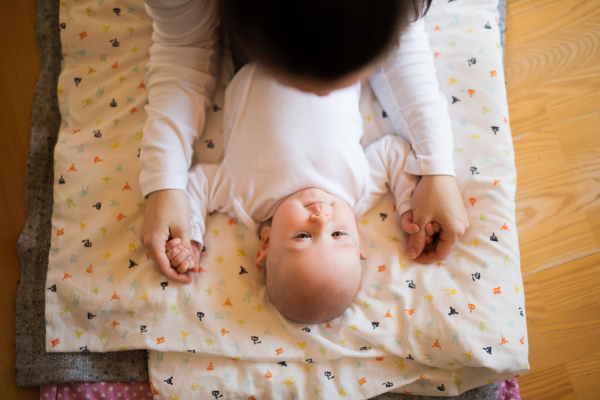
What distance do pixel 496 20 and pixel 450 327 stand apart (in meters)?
0.90

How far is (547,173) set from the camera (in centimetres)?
114

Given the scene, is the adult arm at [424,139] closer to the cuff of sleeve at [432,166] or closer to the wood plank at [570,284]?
the cuff of sleeve at [432,166]

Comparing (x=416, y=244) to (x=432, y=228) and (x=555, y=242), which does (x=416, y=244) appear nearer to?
(x=432, y=228)

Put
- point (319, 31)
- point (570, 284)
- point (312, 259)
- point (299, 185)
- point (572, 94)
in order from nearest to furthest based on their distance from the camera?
point (319, 31) < point (312, 259) < point (299, 185) < point (570, 284) < point (572, 94)

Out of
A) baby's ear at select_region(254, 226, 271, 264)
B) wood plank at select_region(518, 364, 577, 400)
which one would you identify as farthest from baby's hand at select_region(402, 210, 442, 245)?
wood plank at select_region(518, 364, 577, 400)

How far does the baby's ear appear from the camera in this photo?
0.94 meters

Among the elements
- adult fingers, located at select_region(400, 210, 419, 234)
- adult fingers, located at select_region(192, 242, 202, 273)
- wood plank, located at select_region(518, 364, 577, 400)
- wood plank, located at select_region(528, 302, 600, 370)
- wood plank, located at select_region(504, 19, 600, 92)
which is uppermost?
wood plank, located at select_region(504, 19, 600, 92)

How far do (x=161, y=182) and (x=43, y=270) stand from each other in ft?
1.42

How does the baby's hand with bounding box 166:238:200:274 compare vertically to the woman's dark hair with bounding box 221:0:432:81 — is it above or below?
below

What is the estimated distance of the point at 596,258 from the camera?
3.53ft

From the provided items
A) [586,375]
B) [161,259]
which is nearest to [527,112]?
[586,375]

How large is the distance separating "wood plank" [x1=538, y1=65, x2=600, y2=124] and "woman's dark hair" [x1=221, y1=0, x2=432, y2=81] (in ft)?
3.19

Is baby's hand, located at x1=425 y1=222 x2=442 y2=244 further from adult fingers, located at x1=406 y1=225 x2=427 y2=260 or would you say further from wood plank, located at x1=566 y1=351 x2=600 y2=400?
wood plank, located at x1=566 y1=351 x2=600 y2=400

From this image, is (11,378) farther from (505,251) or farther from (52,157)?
(505,251)
